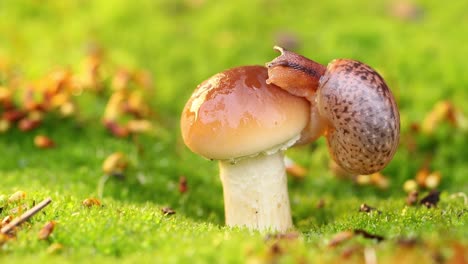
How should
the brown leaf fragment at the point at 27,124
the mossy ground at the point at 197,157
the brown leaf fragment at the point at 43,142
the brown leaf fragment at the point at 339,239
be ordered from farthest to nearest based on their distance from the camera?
1. the brown leaf fragment at the point at 27,124
2. the brown leaf fragment at the point at 43,142
3. the mossy ground at the point at 197,157
4. the brown leaf fragment at the point at 339,239

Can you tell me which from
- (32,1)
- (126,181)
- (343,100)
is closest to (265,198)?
(343,100)

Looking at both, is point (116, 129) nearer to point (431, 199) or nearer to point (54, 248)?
A: point (54, 248)

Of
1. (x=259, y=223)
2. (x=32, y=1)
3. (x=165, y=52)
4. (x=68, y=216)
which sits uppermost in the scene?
(x=32, y=1)

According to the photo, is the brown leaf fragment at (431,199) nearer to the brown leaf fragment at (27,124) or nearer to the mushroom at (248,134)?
the mushroom at (248,134)

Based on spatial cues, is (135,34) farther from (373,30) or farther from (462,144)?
(462,144)

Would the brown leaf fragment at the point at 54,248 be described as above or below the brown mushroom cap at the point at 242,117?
below

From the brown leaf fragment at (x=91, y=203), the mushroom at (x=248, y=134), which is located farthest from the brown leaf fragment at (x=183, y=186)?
the brown leaf fragment at (x=91, y=203)
